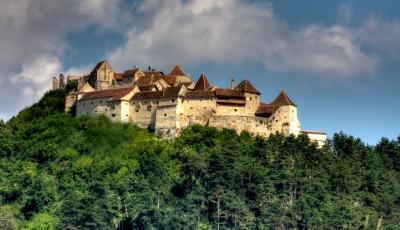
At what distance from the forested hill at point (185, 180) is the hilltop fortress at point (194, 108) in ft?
5.31

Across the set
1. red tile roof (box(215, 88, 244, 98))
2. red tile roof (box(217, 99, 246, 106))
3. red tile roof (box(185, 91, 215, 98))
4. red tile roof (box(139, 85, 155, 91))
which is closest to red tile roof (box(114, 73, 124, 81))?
red tile roof (box(139, 85, 155, 91))

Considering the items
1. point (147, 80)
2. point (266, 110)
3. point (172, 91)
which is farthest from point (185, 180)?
point (147, 80)

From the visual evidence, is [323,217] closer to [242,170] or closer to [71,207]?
[242,170]

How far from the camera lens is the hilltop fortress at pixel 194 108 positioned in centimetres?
9144

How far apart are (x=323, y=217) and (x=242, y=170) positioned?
9.14 m

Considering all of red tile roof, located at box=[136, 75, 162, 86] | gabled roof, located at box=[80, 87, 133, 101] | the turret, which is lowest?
the turret

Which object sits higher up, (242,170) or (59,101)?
(59,101)

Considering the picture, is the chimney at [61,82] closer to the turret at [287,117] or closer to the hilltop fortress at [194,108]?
the hilltop fortress at [194,108]

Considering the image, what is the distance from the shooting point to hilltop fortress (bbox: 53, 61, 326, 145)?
3600 inches

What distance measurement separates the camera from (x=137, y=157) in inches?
3509

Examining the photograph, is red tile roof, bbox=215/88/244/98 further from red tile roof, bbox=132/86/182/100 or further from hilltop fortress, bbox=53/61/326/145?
red tile roof, bbox=132/86/182/100

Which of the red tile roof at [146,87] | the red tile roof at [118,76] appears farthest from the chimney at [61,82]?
the red tile roof at [146,87]

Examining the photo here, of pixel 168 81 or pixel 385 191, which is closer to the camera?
pixel 385 191

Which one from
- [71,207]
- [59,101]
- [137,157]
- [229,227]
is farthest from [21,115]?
[229,227]
